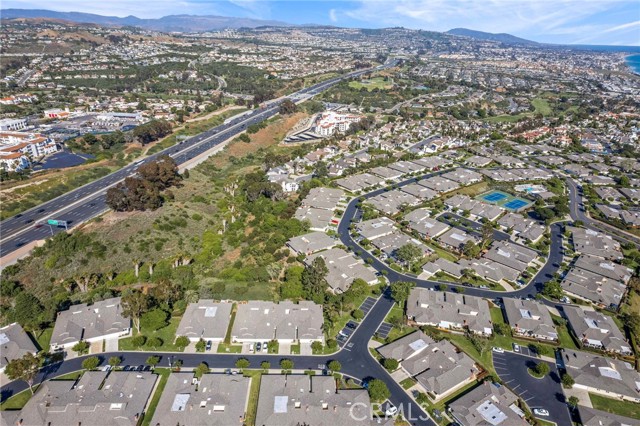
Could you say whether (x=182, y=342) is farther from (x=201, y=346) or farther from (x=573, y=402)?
(x=573, y=402)

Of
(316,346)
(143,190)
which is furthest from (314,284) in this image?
(143,190)

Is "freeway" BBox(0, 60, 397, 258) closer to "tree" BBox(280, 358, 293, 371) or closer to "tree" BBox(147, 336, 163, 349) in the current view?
"tree" BBox(147, 336, 163, 349)

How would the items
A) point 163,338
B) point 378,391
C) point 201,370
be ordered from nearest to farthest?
1. point 378,391
2. point 201,370
3. point 163,338

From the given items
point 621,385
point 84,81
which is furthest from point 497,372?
point 84,81

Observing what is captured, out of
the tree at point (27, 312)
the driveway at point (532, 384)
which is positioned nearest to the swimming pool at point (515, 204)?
the driveway at point (532, 384)

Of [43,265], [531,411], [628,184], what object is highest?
[628,184]

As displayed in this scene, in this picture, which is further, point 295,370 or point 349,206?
point 349,206

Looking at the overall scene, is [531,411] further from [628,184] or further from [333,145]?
[333,145]
